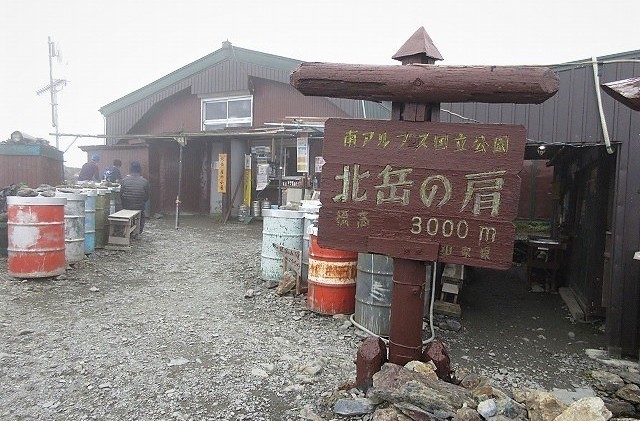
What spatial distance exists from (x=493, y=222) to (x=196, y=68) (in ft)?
53.0

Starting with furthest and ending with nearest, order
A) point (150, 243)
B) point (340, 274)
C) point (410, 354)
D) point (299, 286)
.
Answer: point (150, 243)
point (299, 286)
point (340, 274)
point (410, 354)

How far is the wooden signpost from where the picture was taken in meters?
2.76

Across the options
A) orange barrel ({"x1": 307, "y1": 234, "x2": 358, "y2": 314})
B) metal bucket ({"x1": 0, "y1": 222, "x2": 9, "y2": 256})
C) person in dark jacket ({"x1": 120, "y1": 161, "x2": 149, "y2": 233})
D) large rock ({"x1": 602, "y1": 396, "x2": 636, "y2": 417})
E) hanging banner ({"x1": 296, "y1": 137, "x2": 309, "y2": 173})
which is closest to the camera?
large rock ({"x1": 602, "y1": 396, "x2": 636, "y2": 417})

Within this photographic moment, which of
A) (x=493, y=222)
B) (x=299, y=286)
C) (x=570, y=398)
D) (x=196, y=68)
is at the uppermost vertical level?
(x=196, y=68)

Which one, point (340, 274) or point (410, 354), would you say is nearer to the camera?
point (410, 354)

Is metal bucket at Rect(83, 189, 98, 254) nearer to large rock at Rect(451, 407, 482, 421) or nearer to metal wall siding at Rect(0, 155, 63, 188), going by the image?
metal wall siding at Rect(0, 155, 63, 188)

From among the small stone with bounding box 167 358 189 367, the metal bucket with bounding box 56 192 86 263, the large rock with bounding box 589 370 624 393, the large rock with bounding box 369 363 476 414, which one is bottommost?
the small stone with bounding box 167 358 189 367

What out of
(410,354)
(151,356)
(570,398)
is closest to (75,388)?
(151,356)

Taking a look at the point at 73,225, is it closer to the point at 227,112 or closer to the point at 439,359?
the point at 439,359

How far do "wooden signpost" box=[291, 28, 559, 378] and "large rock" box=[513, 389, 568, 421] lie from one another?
0.77m

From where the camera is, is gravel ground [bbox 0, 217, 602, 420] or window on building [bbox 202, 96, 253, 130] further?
window on building [bbox 202, 96, 253, 130]

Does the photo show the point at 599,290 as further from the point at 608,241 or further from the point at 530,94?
the point at 530,94

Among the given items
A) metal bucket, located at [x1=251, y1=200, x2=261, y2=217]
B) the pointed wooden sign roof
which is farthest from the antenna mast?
the pointed wooden sign roof

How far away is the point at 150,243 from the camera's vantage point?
10.9 m
